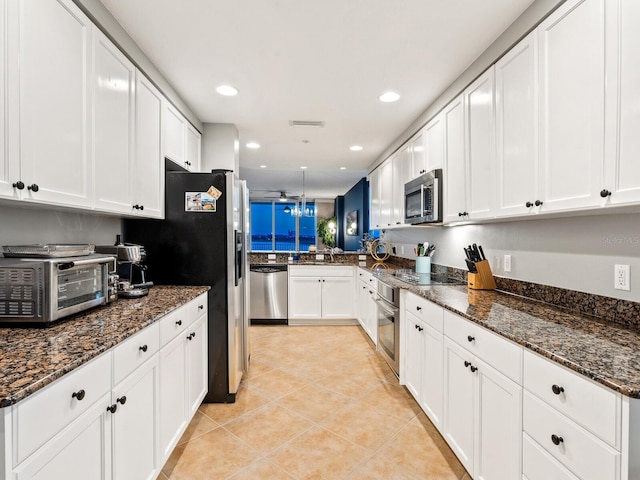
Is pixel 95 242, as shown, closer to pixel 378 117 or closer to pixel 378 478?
pixel 378 478

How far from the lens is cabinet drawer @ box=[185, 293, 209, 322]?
215cm

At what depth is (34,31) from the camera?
51.1 inches

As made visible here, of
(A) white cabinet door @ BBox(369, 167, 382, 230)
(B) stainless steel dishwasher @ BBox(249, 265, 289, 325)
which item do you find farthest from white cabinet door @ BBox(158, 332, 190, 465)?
(A) white cabinet door @ BBox(369, 167, 382, 230)

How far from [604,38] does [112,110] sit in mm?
2354

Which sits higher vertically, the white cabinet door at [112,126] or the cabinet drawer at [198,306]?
the white cabinet door at [112,126]

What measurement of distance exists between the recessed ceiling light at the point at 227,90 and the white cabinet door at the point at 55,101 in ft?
3.58

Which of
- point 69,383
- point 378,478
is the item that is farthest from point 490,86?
point 69,383

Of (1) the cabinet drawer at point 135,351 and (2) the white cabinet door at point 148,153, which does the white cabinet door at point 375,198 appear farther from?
(1) the cabinet drawer at point 135,351

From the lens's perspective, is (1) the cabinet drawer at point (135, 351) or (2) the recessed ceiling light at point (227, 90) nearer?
(1) the cabinet drawer at point (135, 351)

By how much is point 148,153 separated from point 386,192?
3.03m

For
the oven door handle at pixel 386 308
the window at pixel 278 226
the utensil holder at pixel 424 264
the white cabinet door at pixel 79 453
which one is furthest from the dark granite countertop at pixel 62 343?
the window at pixel 278 226

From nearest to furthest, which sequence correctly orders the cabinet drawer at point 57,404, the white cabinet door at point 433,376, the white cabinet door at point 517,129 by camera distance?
1. the cabinet drawer at point 57,404
2. the white cabinet door at point 517,129
3. the white cabinet door at point 433,376

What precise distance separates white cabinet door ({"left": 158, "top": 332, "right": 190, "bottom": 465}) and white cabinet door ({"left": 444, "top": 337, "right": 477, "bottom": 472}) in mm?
1527

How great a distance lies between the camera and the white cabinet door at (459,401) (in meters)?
1.63
